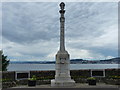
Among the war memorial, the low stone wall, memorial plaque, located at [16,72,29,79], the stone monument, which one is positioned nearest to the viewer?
the stone monument

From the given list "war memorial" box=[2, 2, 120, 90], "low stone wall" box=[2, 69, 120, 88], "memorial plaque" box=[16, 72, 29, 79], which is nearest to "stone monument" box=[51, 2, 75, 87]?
"war memorial" box=[2, 2, 120, 90]

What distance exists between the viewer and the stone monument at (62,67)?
603 inches

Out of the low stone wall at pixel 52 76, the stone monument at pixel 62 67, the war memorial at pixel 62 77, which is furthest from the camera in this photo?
the low stone wall at pixel 52 76

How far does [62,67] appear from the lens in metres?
15.9

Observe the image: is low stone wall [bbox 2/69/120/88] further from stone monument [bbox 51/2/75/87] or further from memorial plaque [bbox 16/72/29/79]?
stone monument [bbox 51/2/75/87]

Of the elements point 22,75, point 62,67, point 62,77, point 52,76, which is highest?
point 62,67

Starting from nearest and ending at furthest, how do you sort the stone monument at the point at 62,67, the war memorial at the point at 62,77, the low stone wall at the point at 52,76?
the stone monument at the point at 62,67, the war memorial at the point at 62,77, the low stone wall at the point at 52,76

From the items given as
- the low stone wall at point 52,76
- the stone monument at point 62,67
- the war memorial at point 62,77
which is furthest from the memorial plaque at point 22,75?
the stone monument at point 62,67

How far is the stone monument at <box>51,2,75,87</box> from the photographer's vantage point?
50.2ft

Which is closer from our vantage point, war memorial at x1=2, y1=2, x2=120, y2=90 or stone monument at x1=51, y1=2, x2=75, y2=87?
stone monument at x1=51, y1=2, x2=75, y2=87

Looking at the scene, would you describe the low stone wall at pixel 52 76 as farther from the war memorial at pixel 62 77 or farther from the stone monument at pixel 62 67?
the stone monument at pixel 62 67

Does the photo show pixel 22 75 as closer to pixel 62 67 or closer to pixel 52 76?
pixel 52 76

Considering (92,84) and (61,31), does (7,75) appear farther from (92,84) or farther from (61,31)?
(92,84)

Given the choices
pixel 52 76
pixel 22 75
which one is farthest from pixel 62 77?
pixel 22 75
